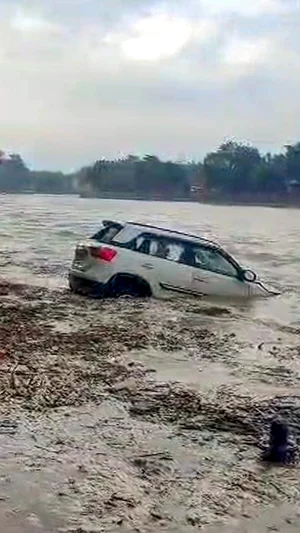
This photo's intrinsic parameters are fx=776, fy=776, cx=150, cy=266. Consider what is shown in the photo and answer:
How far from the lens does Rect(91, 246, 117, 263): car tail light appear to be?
571 inches

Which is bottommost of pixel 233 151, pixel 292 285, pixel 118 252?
pixel 292 285

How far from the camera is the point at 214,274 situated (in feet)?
51.2

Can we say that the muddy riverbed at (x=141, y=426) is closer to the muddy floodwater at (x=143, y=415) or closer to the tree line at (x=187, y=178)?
the muddy floodwater at (x=143, y=415)

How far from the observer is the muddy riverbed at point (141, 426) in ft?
16.6

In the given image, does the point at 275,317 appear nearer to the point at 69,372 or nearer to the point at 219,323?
the point at 219,323

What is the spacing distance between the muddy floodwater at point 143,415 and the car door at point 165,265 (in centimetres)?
47

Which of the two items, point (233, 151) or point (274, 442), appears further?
point (233, 151)

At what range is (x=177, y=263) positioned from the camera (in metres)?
15.2

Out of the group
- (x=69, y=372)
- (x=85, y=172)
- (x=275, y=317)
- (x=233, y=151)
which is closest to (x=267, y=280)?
(x=275, y=317)

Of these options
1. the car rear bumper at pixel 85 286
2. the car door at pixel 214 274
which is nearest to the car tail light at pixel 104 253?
the car rear bumper at pixel 85 286

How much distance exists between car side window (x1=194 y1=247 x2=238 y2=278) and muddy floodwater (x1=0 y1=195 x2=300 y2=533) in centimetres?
94

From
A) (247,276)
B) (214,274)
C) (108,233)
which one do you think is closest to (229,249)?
(247,276)

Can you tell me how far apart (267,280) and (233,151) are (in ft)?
348

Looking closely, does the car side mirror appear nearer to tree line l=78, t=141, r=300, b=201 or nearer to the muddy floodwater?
the muddy floodwater
